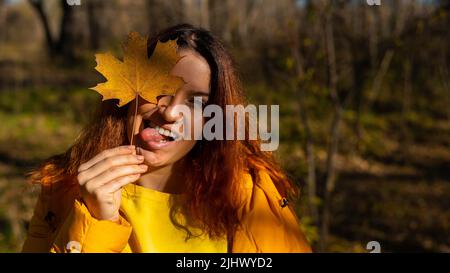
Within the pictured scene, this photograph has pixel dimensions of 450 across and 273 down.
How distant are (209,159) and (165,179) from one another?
138mm

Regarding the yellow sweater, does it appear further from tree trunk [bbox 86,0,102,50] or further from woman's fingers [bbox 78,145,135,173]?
tree trunk [bbox 86,0,102,50]

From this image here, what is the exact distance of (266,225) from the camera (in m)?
1.36

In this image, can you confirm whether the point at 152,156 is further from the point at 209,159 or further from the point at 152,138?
the point at 209,159

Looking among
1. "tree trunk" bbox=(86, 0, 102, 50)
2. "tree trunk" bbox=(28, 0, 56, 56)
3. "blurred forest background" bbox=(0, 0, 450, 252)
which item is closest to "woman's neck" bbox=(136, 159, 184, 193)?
"blurred forest background" bbox=(0, 0, 450, 252)

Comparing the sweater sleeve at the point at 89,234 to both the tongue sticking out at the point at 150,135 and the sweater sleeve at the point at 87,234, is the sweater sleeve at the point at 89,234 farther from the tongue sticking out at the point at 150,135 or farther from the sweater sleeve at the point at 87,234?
the tongue sticking out at the point at 150,135

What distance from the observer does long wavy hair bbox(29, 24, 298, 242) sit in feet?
4.74

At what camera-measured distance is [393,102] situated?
8.39 metres

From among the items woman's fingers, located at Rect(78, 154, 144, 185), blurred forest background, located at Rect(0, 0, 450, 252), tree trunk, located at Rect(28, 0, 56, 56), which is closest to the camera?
woman's fingers, located at Rect(78, 154, 144, 185)

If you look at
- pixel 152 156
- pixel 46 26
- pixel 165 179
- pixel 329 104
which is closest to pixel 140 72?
pixel 152 156

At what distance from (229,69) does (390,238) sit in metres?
3.33

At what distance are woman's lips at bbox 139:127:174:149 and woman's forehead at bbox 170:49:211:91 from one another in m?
0.14

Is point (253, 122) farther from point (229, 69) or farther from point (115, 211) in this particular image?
point (115, 211)
